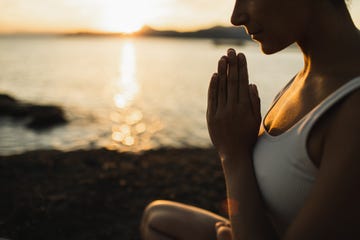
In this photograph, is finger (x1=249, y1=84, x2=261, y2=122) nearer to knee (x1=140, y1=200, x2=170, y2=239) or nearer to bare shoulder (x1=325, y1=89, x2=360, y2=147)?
bare shoulder (x1=325, y1=89, x2=360, y2=147)

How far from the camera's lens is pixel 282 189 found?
143 centimetres

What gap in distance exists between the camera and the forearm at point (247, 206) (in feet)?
4.99

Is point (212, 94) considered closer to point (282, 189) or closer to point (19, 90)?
point (282, 189)

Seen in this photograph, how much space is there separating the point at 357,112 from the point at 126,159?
655cm

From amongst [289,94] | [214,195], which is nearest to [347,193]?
[289,94]

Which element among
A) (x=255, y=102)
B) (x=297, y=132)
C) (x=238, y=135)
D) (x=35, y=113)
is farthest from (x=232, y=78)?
(x=35, y=113)

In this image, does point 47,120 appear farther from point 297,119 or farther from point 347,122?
point 347,122

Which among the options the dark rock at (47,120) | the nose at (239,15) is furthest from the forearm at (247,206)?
the dark rock at (47,120)

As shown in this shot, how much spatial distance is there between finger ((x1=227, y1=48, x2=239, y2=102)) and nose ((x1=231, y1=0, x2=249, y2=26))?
152mm

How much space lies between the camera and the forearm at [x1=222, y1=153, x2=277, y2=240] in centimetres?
152

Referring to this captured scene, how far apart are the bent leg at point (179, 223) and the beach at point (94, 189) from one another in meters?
2.07

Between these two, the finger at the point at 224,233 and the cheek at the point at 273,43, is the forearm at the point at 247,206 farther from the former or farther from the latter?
the cheek at the point at 273,43

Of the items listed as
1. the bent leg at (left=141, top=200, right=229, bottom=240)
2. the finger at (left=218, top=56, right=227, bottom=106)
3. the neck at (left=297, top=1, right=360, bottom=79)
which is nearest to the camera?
the neck at (left=297, top=1, right=360, bottom=79)

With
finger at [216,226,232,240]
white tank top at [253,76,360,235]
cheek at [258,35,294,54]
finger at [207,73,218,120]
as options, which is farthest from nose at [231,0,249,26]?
finger at [216,226,232,240]
